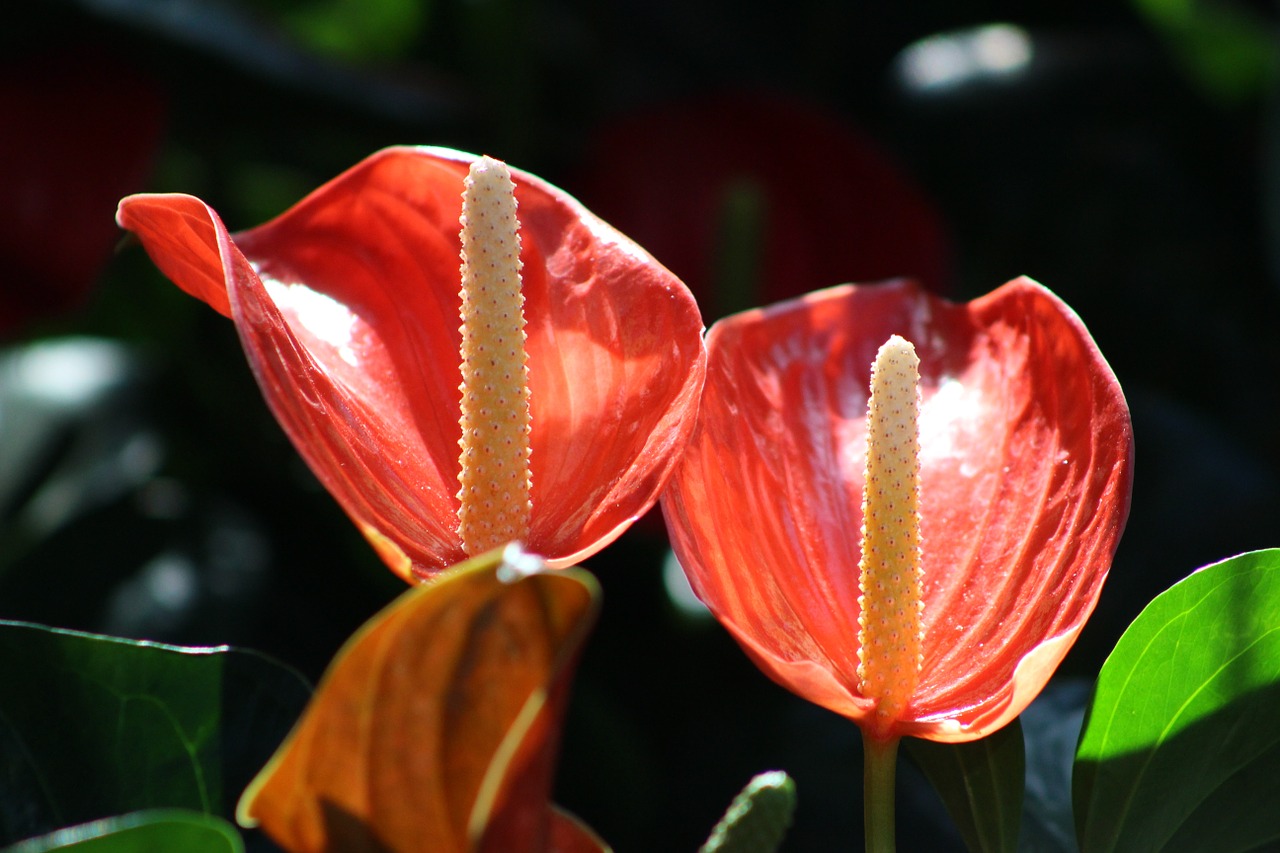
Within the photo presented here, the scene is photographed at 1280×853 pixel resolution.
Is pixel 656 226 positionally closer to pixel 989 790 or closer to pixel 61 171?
pixel 61 171

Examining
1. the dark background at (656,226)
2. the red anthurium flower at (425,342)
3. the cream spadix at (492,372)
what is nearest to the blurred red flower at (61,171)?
the dark background at (656,226)

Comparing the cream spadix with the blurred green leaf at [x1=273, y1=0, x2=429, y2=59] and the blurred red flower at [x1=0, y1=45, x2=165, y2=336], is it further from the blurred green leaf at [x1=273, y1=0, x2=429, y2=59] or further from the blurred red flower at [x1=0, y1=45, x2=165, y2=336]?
the blurred green leaf at [x1=273, y1=0, x2=429, y2=59]

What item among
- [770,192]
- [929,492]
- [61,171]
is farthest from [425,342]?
[770,192]

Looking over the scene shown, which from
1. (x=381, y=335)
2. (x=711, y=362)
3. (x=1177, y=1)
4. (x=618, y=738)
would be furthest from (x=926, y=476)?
(x=1177, y=1)

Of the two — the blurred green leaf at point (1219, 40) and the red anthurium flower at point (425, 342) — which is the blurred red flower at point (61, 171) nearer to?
the red anthurium flower at point (425, 342)

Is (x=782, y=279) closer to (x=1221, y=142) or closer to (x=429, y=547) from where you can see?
(x=1221, y=142)

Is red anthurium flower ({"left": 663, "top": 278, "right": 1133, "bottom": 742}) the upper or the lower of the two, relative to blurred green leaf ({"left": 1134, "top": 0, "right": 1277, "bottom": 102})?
lower

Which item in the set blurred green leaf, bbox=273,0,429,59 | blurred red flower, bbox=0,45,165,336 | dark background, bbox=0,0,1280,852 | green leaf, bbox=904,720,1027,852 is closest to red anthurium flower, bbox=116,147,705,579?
green leaf, bbox=904,720,1027,852
